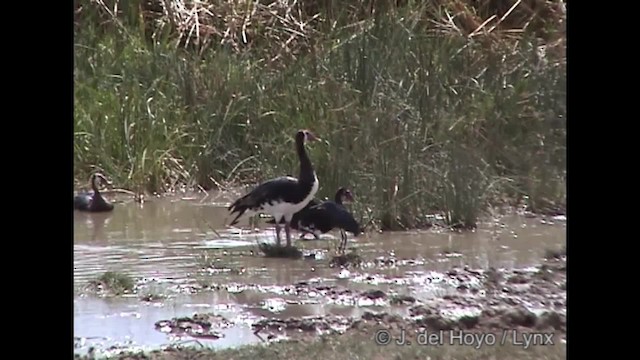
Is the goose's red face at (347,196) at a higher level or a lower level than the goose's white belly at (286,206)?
higher

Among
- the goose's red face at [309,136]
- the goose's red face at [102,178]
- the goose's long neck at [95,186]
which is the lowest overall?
the goose's long neck at [95,186]

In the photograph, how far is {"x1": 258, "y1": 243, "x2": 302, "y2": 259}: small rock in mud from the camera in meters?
5.55

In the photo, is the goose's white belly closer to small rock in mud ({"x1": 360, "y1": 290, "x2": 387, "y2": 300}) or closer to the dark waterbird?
the dark waterbird

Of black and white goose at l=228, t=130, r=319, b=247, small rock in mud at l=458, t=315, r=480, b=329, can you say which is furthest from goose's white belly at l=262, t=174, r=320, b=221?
small rock in mud at l=458, t=315, r=480, b=329

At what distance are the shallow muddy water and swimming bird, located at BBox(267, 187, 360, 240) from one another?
0.04 meters

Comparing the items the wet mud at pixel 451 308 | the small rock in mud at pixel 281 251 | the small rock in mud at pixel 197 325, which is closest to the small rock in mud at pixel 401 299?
the wet mud at pixel 451 308

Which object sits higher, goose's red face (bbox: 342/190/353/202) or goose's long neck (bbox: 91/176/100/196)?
goose's long neck (bbox: 91/176/100/196)

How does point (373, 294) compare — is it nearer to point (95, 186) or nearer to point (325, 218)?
point (325, 218)

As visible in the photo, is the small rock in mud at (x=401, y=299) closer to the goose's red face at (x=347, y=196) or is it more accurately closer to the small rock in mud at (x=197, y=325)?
the goose's red face at (x=347, y=196)

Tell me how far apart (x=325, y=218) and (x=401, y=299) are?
0.47 m

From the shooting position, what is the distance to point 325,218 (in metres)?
5.59

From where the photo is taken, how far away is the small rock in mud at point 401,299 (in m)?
5.44

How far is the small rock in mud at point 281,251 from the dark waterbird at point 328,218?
74 mm

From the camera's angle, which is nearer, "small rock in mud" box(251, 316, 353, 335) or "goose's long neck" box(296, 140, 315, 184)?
"small rock in mud" box(251, 316, 353, 335)
